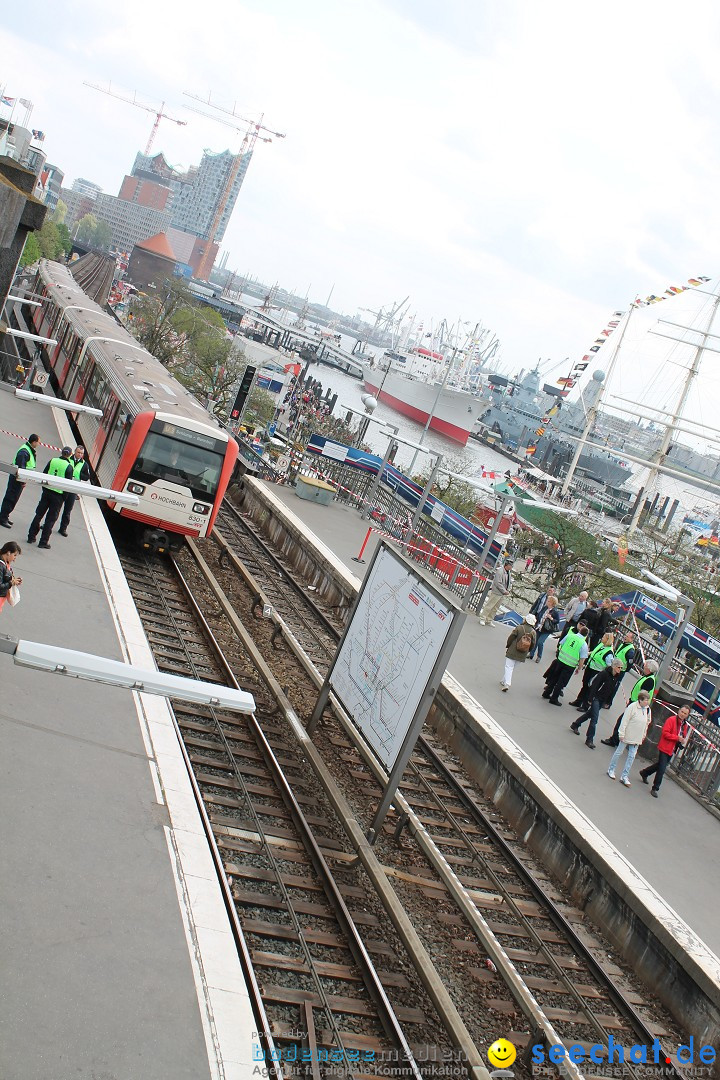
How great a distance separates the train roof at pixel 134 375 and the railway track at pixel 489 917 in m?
6.12

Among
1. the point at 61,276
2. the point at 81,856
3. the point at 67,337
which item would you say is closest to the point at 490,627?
the point at 81,856

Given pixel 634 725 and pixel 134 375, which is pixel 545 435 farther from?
pixel 634 725

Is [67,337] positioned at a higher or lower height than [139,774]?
higher

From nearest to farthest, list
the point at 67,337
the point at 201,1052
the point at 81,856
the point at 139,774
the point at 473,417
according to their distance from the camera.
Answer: the point at 201,1052 < the point at 81,856 < the point at 139,774 < the point at 67,337 < the point at 473,417

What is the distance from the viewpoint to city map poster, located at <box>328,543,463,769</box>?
8.88 m

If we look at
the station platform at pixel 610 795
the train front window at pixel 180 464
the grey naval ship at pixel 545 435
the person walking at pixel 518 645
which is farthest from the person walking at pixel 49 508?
the grey naval ship at pixel 545 435

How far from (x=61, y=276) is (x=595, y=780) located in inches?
1305

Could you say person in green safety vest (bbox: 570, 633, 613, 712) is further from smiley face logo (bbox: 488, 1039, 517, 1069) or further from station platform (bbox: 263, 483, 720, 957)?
smiley face logo (bbox: 488, 1039, 517, 1069)

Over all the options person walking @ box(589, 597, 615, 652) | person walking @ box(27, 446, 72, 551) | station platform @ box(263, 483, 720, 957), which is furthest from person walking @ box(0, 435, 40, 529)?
person walking @ box(589, 597, 615, 652)

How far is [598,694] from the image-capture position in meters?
13.2

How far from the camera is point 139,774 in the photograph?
8.08m

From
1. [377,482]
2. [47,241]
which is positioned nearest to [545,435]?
[47,241]

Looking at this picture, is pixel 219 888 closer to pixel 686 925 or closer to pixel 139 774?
pixel 139 774

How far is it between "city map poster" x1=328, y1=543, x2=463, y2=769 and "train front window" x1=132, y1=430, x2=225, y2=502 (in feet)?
21.1
